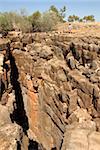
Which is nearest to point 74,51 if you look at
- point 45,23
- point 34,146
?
point 34,146

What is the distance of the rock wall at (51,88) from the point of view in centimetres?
2817

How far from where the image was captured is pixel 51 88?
1159 inches

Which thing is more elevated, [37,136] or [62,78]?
[62,78]

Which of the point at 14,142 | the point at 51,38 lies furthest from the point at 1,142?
the point at 51,38

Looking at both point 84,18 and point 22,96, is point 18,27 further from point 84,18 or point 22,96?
point 84,18

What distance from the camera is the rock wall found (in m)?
28.2

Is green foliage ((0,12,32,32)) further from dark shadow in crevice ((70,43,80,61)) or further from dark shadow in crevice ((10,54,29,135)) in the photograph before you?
dark shadow in crevice ((70,43,80,61))

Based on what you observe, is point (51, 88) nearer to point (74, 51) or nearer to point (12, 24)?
point (74, 51)

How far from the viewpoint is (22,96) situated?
29812 mm

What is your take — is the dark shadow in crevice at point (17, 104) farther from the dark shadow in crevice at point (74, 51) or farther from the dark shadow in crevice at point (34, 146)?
the dark shadow in crevice at point (74, 51)

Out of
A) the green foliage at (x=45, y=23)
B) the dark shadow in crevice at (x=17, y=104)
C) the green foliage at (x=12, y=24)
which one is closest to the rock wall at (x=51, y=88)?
the dark shadow in crevice at (x=17, y=104)

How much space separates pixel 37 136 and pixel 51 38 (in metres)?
10.9

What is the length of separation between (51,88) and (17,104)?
426 centimetres

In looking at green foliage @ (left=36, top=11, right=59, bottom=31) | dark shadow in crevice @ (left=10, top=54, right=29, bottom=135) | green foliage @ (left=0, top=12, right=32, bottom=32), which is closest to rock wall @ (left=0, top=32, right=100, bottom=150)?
dark shadow in crevice @ (left=10, top=54, right=29, bottom=135)
